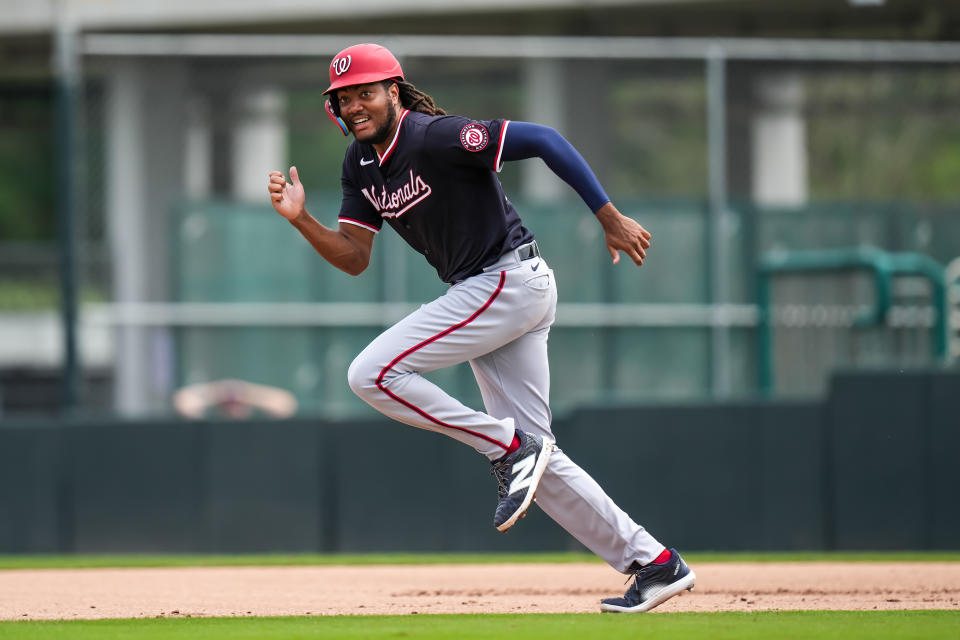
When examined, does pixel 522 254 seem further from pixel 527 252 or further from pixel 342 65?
pixel 342 65

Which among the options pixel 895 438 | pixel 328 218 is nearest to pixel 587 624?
pixel 895 438

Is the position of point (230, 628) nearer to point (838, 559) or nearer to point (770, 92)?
point (838, 559)

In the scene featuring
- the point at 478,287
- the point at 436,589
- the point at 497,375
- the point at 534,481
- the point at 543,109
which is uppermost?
the point at 543,109

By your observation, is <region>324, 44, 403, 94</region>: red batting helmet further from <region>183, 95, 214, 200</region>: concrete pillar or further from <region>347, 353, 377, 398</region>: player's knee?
<region>183, 95, 214, 200</region>: concrete pillar

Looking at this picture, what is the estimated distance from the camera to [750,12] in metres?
13.3

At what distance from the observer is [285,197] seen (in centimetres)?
541

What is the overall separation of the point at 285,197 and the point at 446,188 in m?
0.65

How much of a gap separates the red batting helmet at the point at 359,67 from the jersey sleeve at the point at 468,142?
29cm

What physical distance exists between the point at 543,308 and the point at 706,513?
4555 millimetres

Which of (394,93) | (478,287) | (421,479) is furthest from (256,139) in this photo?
(478,287)

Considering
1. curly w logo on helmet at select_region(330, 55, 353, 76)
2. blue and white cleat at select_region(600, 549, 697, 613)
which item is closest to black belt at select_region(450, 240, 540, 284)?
curly w logo on helmet at select_region(330, 55, 353, 76)

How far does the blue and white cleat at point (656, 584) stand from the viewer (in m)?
5.40

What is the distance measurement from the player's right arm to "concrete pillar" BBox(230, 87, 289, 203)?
19.9 ft

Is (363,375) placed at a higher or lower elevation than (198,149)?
lower
